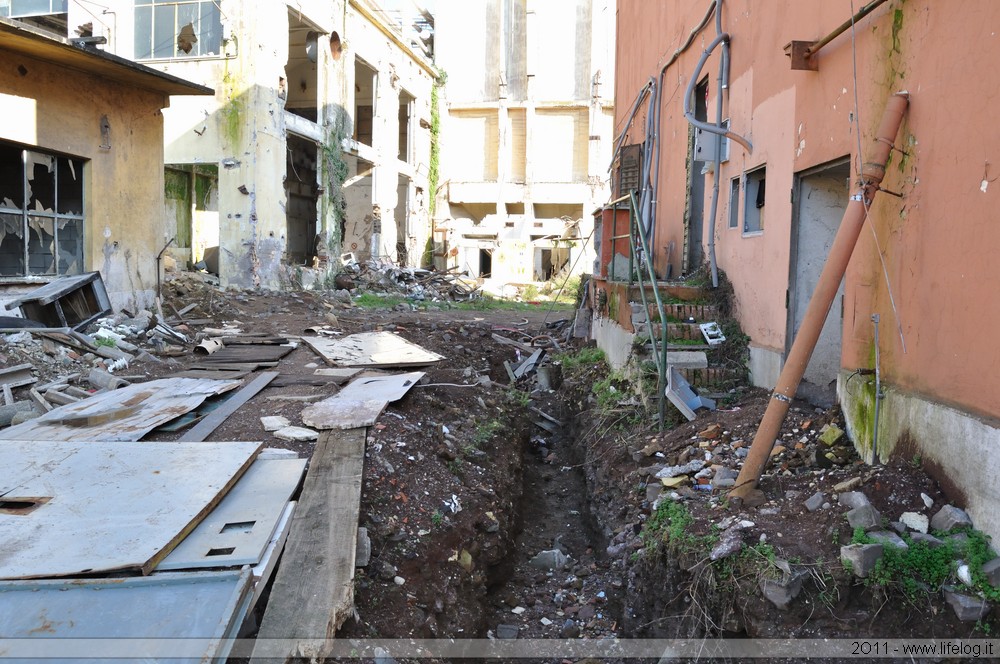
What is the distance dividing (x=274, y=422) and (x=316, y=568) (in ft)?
7.09

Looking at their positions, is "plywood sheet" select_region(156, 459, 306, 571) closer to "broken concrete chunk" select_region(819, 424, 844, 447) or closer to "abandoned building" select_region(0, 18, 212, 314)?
"broken concrete chunk" select_region(819, 424, 844, 447)

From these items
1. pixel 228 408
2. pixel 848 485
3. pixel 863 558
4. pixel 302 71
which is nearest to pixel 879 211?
pixel 848 485

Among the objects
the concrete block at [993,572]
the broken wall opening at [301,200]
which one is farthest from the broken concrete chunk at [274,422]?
the broken wall opening at [301,200]

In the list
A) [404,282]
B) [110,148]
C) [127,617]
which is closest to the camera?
[127,617]

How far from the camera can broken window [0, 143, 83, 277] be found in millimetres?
8516

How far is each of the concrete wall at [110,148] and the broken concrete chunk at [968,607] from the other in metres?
9.80

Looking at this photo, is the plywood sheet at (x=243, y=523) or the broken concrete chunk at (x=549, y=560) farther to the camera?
the broken concrete chunk at (x=549, y=560)

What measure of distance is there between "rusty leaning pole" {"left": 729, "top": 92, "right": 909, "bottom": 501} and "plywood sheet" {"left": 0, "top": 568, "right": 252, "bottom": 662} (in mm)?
2768

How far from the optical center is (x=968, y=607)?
288cm

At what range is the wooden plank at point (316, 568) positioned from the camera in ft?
9.06

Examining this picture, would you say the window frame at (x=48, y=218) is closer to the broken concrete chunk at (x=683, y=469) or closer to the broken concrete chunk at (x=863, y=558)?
the broken concrete chunk at (x=683, y=469)

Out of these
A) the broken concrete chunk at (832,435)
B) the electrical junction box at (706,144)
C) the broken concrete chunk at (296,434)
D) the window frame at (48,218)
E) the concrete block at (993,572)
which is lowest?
the concrete block at (993,572)

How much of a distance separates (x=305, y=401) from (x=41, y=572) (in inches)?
123

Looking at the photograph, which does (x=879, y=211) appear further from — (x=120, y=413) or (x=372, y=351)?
(x=372, y=351)
